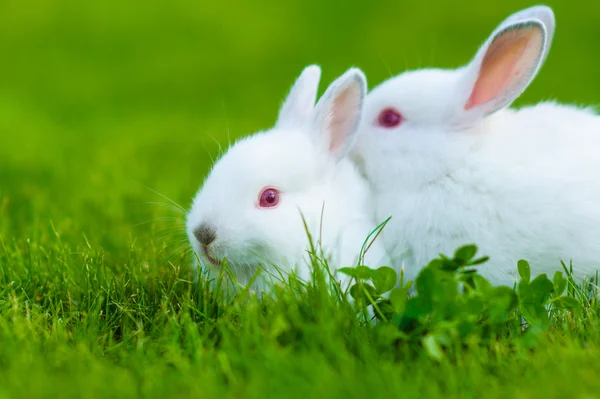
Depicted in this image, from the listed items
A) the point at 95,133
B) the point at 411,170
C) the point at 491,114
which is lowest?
the point at 95,133

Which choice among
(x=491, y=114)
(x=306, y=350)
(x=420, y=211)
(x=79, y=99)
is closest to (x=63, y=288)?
(x=306, y=350)

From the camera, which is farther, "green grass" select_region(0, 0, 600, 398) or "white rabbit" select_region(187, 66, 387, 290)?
"white rabbit" select_region(187, 66, 387, 290)

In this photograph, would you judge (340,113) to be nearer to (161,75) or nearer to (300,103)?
(300,103)

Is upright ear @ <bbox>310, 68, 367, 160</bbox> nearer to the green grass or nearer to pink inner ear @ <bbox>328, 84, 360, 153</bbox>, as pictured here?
pink inner ear @ <bbox>328, 84, 360, 153</bbox>

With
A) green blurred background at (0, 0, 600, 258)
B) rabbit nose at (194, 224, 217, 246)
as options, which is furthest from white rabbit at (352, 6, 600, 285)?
green blurred background at (0, 0, 600, 258)

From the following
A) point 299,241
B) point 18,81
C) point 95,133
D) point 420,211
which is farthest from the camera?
point 18,81

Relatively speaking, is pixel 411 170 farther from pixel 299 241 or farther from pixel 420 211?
pixel 299 241
